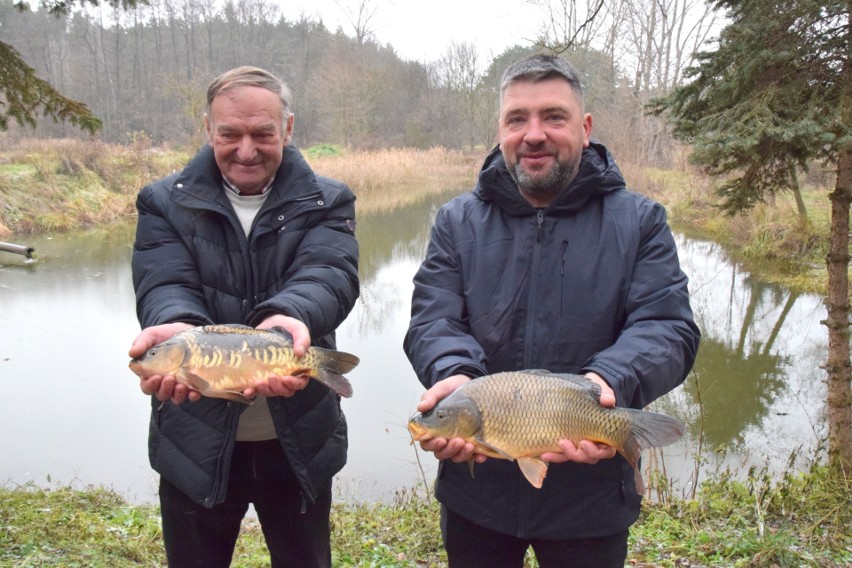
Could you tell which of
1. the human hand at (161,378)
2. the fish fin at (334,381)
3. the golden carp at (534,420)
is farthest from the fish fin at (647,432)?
the human hand at (161,378)

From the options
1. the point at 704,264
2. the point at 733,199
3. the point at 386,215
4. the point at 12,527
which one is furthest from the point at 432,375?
the point at 386,215

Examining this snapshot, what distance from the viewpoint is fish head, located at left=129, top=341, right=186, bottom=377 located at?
179cm

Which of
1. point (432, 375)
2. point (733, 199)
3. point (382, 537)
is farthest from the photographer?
point (733, 199)

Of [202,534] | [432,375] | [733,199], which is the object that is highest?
[733,199]

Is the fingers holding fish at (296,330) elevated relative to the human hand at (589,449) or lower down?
elevated

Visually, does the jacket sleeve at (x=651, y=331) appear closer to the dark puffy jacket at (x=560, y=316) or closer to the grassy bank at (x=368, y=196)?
the dark puffy jacket at (x=560, y=316)

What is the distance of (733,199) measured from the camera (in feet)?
14.5

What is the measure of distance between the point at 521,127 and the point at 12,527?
3373 mm

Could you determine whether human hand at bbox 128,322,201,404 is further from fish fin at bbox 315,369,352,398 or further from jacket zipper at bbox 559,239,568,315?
jacket zipper at bbox 559,239,568,315

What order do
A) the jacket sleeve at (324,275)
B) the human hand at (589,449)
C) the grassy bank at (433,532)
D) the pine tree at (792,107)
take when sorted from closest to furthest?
the human hand at (589,449)
the jacket sleeve at (324,275)
the grassy bank at (433,532)
the pine tree at (792,107)

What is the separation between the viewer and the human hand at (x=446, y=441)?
64.9 inches

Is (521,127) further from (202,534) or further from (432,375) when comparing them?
(202,534)

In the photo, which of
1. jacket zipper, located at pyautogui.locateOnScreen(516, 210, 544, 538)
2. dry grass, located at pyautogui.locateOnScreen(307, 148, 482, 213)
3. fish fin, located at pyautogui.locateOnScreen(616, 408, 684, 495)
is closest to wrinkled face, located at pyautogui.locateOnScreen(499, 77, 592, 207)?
jacket zipper, located at pyautogui.locateOnScreen(516, 210, 544, 538)

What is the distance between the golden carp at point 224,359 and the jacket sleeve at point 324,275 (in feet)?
0.26
